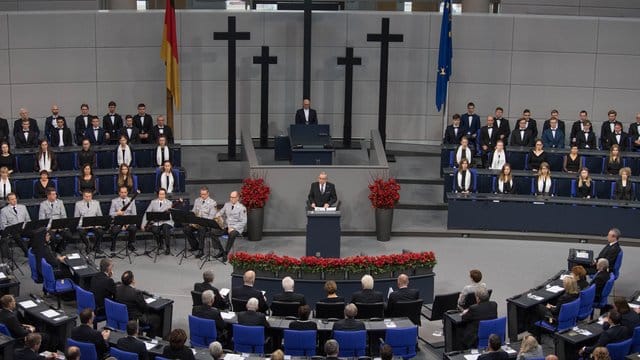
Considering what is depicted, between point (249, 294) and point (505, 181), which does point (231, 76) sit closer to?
point (505, 181)

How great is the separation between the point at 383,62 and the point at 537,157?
4809 millimetres

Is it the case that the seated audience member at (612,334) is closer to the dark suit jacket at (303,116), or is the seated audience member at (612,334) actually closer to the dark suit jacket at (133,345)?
the dark suit jacket at (133,345)

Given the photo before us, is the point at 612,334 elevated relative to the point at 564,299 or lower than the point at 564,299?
lower

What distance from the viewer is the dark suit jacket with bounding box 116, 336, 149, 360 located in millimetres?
12945

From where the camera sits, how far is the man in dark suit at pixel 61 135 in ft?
74.4

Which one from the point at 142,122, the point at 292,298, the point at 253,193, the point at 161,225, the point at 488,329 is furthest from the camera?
the point at 142,122

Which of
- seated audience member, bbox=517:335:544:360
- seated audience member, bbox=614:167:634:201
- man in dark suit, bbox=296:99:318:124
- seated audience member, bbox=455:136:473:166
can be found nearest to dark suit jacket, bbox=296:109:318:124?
man in dark suit, bbox=296:99:318:124

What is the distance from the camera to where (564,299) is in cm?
1491

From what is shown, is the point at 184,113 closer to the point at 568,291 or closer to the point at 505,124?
the point at 505,124

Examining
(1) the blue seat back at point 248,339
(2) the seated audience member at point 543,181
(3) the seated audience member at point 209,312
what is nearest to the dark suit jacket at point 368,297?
(1) the blue seat back at point 248,339

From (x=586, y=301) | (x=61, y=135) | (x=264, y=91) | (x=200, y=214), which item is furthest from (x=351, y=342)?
(x=264, y=91)

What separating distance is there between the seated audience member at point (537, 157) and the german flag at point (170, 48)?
854 centimetres

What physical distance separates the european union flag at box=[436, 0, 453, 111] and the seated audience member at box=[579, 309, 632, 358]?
39.6 ft

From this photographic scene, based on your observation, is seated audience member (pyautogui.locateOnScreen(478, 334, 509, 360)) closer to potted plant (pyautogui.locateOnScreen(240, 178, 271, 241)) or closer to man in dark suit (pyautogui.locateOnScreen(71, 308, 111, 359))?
man in dark suit (pyautogui.locateOnScreen(71, 308, 111, 359))
